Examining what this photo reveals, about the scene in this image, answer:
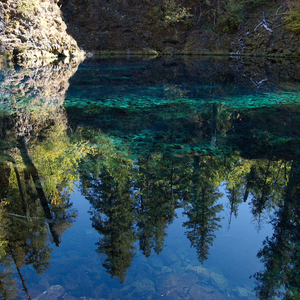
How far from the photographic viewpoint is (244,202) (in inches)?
138

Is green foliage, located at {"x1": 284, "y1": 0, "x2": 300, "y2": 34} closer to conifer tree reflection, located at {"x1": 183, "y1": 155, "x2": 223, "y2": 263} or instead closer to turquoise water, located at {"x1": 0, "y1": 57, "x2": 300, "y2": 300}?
turquoise water, located at {"x1": 0, "y1": 57, "x2": 300, "y2": 300}

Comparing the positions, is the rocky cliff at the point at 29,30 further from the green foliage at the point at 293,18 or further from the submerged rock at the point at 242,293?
the submerged rock at the point at 242,293

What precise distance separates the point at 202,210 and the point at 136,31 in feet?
110

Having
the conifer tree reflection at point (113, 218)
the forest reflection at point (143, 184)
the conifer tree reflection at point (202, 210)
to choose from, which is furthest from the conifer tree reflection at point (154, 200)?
the conifer tree reflection at point (202, 210)

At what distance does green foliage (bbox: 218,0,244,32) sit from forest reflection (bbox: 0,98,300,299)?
2615cm

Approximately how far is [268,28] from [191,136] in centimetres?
2536

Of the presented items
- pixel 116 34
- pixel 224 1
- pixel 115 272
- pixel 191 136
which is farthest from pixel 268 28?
pixel 115 272

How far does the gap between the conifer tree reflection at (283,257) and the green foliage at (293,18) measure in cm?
2477

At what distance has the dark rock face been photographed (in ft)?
99.5

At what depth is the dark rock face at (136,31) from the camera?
30.3 meters

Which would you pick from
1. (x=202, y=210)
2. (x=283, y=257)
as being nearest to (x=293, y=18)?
(x=202, y=210)

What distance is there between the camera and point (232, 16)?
93.7 feet

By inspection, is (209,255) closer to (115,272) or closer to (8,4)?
(115,272)

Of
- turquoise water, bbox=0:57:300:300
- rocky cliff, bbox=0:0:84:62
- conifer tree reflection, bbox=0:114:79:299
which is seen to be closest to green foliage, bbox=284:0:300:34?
rocky cliff, bbox=0:0:84:62
